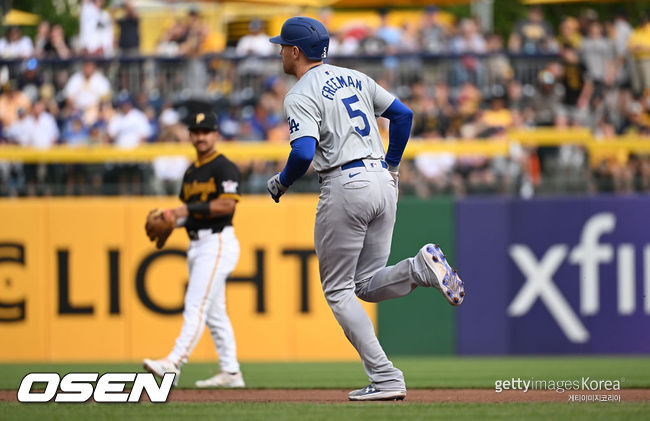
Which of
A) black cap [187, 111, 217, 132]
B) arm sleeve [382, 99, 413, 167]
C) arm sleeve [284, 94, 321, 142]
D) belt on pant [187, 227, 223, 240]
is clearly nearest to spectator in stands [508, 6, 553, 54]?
black cap [187, 111, 217, 132]

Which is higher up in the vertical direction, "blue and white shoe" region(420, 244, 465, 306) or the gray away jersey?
the gray away jersey

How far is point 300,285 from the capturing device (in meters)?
11.4

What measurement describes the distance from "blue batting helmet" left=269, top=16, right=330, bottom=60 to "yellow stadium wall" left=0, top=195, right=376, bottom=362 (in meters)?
5.20

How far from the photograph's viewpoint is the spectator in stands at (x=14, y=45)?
15336 mm

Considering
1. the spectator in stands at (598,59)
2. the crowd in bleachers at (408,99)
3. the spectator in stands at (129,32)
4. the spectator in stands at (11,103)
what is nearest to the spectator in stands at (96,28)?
the crowd in bleachers at (408,99)

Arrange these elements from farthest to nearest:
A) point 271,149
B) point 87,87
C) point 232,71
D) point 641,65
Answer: point 641,65
point 232,71
point 87,87
point 271,149

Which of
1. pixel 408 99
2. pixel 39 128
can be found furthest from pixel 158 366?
pixel 408 99

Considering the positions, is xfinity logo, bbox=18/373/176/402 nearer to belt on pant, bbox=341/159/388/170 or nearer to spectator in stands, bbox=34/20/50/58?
belt on pant, bbox=341/159/388/170

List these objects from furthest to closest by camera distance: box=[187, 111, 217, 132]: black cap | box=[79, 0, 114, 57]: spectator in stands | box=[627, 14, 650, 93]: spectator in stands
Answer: box=[79, 0, 114, 57]: spectator in stands < box=[627, 14, 650, 93]: spectator in stands < box=[187, 111, 217, 132]: black cap

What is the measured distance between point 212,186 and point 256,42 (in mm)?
8019

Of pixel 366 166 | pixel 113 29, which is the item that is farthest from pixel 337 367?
pixel 113 29

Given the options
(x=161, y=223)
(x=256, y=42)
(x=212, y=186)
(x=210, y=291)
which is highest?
(x=256, y=42)

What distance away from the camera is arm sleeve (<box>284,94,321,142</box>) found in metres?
6.07

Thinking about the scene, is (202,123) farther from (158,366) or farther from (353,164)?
(353,164)
